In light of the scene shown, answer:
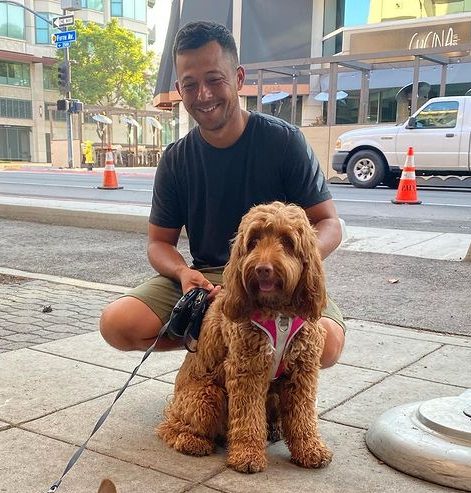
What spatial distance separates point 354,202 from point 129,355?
933 cm

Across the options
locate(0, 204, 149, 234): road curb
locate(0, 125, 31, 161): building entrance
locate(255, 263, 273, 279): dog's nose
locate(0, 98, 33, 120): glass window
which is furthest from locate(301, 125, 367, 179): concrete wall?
locate(0, 125, 31, 161): building entrance

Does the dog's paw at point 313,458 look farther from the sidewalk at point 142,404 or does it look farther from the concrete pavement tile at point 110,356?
the concrete pavement tile at point 110,356

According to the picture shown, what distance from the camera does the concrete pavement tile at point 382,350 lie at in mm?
3930

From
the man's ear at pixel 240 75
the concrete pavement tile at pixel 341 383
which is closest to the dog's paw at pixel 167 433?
the concrete pavement tile at pixel 341 383

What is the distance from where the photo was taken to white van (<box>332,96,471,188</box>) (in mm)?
15141

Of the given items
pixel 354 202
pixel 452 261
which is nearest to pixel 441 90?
pixel 354 202

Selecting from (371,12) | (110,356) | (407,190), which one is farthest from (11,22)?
(110,356)

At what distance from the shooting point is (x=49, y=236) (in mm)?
8961

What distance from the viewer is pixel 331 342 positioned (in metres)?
2.88

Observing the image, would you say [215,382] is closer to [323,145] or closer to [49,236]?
[49,236]

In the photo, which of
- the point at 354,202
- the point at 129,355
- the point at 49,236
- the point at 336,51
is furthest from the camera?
the point at 336,51

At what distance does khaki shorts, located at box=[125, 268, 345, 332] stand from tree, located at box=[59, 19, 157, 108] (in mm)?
48048

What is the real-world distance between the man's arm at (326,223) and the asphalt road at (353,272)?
1977 mm

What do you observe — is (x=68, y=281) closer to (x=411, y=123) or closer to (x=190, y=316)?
(x=190, y=316)
